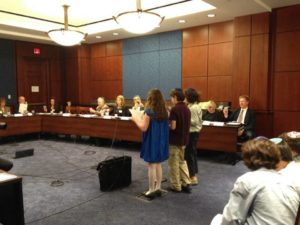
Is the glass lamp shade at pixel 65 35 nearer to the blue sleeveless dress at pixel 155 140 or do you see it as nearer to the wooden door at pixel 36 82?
the wooden door at pixel 36 82

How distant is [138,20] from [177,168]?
105 inches

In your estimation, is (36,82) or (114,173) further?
(36,82)

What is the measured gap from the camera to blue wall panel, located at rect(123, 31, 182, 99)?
8.05 m

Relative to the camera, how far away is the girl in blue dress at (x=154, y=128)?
3.38m

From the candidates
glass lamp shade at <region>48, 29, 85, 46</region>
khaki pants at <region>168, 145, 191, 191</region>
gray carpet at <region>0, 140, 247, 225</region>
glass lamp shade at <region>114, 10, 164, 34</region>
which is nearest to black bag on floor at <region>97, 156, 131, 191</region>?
gray carpet at <region>0, 140, 247, 225</region>

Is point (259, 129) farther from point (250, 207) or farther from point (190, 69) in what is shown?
point (250, 207)

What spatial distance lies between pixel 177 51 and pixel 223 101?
1.95 meters

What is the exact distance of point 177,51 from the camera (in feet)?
26.2

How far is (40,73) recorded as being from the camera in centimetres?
992

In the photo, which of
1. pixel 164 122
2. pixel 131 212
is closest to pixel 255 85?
pixel 164 122

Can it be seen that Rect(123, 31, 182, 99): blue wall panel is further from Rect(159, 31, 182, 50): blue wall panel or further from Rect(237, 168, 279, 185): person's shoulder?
Rect(237, 168, 279, 185): person's shoulder

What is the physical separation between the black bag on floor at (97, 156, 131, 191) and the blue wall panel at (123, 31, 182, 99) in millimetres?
4405

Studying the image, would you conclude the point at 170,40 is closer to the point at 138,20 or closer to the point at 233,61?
the point at 233,61

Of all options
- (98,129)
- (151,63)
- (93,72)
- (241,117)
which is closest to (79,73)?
(93,72)
